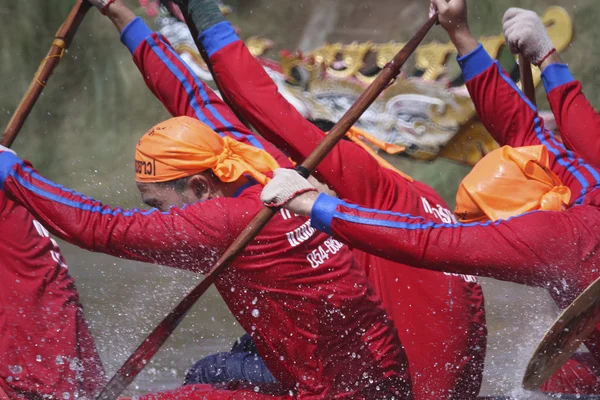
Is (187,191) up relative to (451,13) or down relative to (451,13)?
down

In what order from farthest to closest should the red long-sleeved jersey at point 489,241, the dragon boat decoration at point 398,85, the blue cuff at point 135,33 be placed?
the dragon boat decoration at point 398,85, the blue cuff at point 135,33, the red long-sleeved jersey at point 489,241

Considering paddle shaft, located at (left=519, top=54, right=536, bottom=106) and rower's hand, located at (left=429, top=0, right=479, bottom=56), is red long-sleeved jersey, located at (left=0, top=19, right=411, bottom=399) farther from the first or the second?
paddle shaft, located at (left=519, top=54, right=536, bottom=106)

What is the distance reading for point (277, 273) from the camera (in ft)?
9.20

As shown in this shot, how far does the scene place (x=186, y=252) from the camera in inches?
110

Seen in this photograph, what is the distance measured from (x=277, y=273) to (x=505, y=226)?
0.70 meters

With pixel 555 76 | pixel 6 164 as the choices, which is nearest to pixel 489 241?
pixel 555 76

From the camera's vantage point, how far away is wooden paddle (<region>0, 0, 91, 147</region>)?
3418 mm

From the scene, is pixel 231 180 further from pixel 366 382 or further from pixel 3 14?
pixel 3 14

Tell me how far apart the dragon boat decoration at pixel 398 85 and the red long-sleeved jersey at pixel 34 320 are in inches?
133

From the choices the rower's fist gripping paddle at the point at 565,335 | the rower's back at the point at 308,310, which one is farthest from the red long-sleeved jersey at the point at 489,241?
the rower's back at the point at 308,310

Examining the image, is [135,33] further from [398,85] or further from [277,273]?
[398,85]

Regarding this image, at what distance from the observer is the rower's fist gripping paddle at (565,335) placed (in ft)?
8.45

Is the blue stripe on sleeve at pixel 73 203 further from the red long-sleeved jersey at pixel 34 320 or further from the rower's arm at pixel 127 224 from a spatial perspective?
the red long-sleeved jersey at pixel 34 320

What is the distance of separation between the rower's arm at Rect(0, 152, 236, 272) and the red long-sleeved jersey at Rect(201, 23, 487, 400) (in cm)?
57
